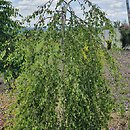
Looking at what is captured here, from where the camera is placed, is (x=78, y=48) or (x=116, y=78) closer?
(x=78, y=48)

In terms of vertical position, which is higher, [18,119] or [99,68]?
[99,68]

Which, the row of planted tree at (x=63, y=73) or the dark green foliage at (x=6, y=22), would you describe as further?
the dark green foliage at (x=6, y=22)

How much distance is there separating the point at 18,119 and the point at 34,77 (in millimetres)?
529

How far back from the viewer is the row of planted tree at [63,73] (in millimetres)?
3426

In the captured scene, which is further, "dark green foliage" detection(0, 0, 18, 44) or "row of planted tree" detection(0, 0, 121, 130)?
"dark green foliage" detection(0, 0, 18, 44)

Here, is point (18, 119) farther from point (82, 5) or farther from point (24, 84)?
point (82, 5)

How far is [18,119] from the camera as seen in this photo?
374 cm

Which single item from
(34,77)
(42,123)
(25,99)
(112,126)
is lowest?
(112,126)

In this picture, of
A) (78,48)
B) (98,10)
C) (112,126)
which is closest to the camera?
(78,48)

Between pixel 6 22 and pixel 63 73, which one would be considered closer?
pixel 63 73

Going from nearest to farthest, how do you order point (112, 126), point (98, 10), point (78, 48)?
point (78, 48)
point (98, 10)
point (112, 126)

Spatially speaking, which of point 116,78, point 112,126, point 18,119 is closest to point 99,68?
point 116,78

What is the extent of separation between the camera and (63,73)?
346cm

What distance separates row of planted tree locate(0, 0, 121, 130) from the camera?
3.43m
